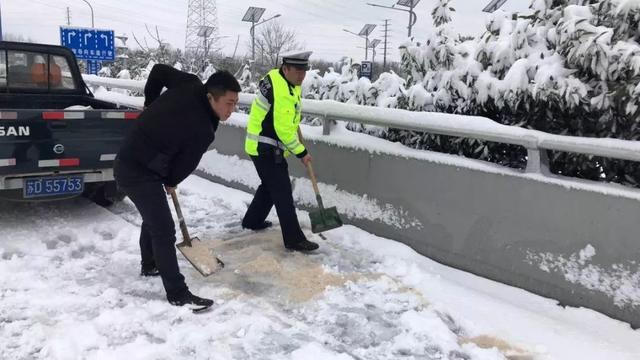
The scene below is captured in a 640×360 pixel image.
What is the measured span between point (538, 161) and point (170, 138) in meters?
2.73

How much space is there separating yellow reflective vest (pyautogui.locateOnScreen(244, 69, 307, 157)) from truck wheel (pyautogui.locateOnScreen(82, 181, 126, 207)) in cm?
220

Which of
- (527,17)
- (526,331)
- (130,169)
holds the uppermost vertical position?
(527,17)

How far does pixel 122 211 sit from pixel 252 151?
2.11 meters

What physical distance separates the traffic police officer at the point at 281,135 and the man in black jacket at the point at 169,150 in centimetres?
95

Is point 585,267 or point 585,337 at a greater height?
point 585,267

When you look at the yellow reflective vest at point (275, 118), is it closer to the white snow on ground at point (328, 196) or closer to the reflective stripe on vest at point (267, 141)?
the reflective stripe on vest at point (267, 141)

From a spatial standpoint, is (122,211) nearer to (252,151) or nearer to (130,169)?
(252,151)

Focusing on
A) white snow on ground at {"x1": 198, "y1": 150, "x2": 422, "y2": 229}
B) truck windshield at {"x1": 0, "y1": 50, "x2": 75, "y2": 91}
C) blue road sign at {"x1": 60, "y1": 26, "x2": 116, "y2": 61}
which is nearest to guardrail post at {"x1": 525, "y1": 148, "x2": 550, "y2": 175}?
white snow on ground at {"x1": 198, "y1": 150, "x2": 422, "y2": 229}

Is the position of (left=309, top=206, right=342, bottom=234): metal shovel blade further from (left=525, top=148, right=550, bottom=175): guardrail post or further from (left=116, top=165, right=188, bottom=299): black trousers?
(left=525, top=148, right=550, bottom=175): guardrail post

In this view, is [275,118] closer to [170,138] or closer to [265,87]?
[265,87]

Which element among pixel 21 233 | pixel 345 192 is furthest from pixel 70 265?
pixel 345 192

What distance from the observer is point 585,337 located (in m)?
3.80

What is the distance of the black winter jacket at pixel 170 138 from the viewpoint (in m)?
4.01

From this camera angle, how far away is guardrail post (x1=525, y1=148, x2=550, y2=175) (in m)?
Answer: 4.29
